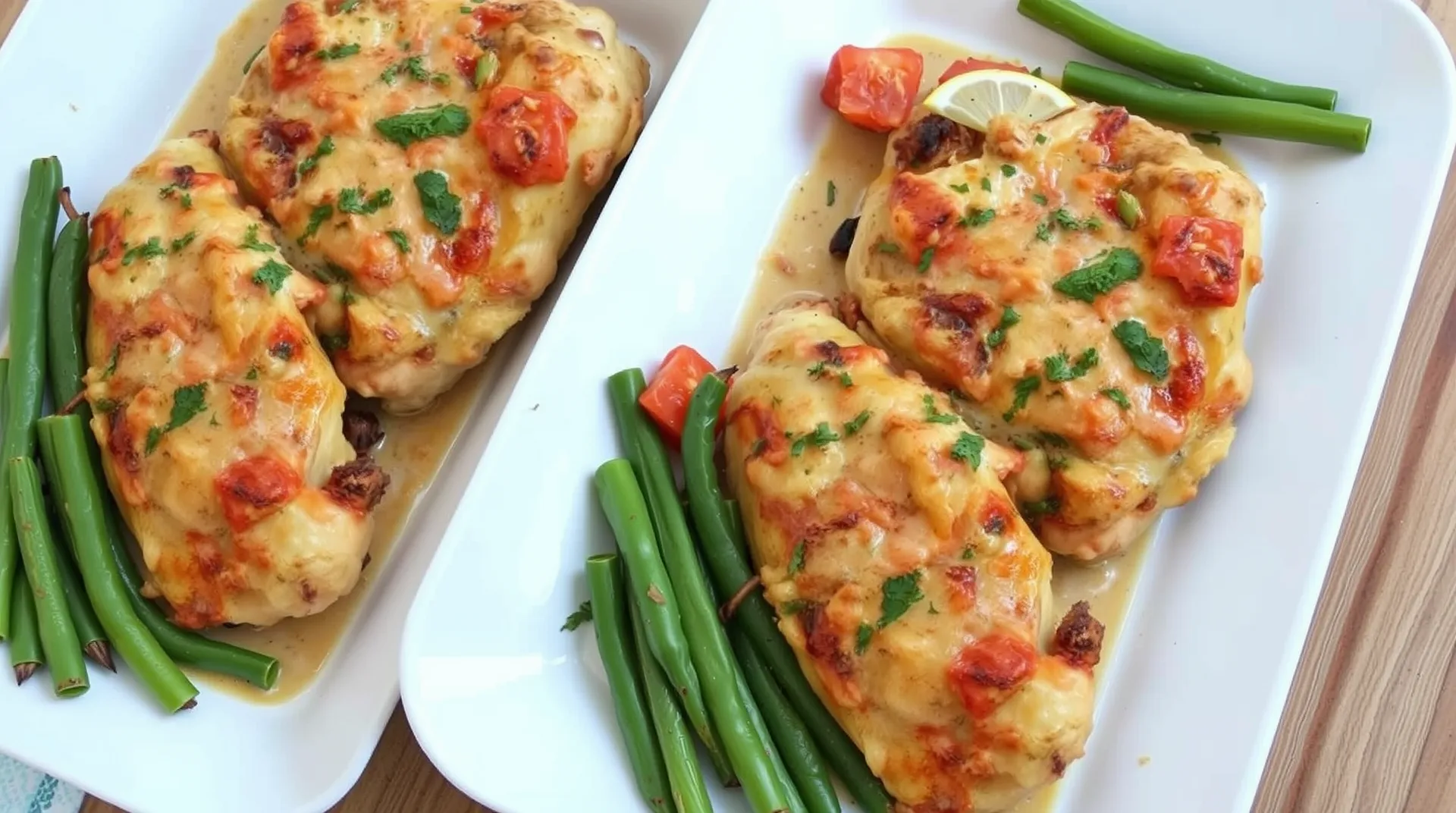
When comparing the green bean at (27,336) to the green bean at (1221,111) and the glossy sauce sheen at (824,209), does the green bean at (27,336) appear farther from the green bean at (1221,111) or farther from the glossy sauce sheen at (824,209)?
the green bean at (1221,111)

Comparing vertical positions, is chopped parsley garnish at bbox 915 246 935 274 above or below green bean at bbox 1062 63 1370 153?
below

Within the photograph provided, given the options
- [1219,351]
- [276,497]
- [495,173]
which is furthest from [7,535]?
[1219,351]

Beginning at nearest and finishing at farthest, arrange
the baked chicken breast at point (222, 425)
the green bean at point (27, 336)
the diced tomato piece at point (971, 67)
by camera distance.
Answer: the baked chicken breast at point (222, 425)
the green bean at point (27, 336)
the diced tomato piece at point (971, 67)

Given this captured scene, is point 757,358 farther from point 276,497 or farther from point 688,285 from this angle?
point 276,497

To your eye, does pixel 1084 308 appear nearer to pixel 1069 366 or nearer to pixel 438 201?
pixel 1069 366

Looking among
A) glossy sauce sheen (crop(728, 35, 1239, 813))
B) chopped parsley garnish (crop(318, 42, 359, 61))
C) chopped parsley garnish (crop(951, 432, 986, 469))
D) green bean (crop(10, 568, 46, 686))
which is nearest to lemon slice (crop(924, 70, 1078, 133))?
glossy sauce sheen (crop(728, 35, 1239, 813))

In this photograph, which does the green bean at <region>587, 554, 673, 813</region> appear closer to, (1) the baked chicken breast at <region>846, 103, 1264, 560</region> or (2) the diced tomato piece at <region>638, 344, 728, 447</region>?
(2) the diced tomato piece at <region>638, 344, 728, 447</region>

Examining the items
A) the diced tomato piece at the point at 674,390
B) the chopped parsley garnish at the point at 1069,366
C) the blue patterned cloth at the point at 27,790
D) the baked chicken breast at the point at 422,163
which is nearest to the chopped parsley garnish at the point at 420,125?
the baked chicken breast at the point at 422,163
